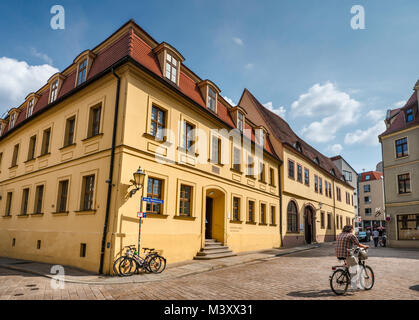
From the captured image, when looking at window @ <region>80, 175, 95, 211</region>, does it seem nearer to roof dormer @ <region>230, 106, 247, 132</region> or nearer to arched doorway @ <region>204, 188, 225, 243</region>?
arched doorway @ <region>204, 188, 225, 243</region>

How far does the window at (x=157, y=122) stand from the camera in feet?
42.0

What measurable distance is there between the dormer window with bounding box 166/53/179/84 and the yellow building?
13346mm

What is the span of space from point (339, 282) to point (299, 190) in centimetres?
2144

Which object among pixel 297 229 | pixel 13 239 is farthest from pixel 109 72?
pixel 297 229

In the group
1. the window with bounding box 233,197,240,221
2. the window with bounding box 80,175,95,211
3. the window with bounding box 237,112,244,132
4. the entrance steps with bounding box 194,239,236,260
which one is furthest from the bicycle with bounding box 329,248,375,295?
the window with bounding box 237,112,244,132

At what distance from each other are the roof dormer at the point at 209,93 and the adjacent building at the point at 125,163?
60mm

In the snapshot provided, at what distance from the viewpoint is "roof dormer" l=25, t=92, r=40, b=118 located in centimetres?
1800

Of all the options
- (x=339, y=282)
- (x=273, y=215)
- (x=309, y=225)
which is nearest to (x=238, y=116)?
(x=273, y=215)

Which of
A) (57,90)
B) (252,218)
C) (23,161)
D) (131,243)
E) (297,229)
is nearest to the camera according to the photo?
(131,243)

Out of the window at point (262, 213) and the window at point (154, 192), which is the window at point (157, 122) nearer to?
the window at point (154, 192)

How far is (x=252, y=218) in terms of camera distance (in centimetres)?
2050

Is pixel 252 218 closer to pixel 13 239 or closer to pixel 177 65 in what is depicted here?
pixel 177 65

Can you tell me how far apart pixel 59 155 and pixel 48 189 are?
183 centimetres

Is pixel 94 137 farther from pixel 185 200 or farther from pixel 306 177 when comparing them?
pixel 306 177
